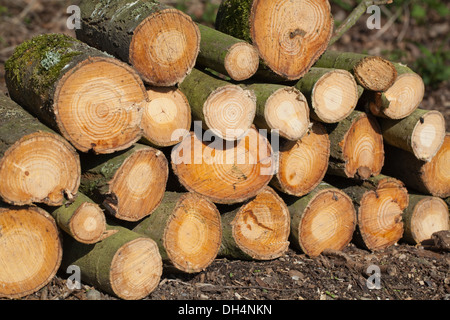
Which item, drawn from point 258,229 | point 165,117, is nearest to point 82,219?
point 165,117

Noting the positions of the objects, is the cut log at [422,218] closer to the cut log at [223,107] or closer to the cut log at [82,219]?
the cut log at [223,107]

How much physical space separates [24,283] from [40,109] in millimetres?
1018

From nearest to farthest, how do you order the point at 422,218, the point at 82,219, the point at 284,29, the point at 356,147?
the point at 82,219 < the point at 284,29 < the point at 356,147 < the point at 422,218

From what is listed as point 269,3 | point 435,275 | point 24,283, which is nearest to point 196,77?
point 269,3

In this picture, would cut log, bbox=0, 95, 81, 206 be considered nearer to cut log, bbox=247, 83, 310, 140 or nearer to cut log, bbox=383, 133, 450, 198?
cut log, bbox=247, 83, 310, 140

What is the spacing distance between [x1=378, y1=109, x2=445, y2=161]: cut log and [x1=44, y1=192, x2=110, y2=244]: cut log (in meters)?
2.28

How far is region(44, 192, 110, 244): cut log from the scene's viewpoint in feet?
10.00

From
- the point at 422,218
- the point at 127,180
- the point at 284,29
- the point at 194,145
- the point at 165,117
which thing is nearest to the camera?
the point at 127,180

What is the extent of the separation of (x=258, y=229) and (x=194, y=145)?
0.81m

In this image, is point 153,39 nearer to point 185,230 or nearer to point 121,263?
point 185,230

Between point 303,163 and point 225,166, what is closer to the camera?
point 225,166

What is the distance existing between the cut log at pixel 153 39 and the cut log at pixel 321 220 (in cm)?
131

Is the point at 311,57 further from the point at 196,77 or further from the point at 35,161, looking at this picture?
the point at 35,161

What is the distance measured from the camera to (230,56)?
11.3 ft
